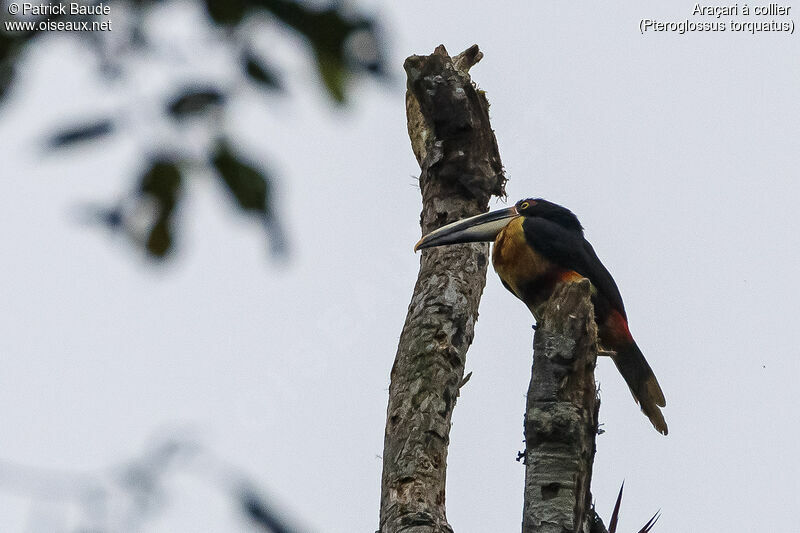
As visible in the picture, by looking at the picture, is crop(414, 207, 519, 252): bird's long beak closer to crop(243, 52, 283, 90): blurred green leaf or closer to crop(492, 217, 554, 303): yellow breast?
crop(492, 217, 554, 303): yellow breast

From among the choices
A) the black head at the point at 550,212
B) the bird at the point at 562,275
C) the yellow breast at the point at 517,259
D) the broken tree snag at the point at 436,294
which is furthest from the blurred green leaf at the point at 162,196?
the black head at the point at 550,212

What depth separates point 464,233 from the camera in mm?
5711

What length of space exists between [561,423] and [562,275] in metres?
2.63

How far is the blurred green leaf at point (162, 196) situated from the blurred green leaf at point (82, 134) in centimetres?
9

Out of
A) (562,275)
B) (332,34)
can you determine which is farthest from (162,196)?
(562,275)

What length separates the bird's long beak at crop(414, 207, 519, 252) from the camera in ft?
18.6

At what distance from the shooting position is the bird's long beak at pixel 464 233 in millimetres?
5668

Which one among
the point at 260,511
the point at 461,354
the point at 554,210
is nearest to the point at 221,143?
the point at 260,511

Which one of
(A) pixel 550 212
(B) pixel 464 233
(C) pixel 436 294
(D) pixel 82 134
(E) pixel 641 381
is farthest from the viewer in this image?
(A) pixel 550 212

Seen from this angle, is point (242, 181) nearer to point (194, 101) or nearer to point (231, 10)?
point (194, 101)

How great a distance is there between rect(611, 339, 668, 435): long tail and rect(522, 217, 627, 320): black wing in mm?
263

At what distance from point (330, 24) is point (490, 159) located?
4417 mm

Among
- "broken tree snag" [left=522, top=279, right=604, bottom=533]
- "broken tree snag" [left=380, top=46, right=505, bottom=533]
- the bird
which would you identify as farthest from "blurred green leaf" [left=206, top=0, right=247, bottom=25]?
the bird

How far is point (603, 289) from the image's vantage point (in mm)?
6273
